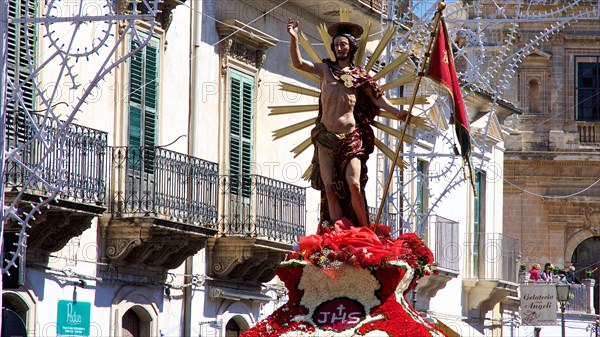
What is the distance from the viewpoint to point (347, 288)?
10.7 metres

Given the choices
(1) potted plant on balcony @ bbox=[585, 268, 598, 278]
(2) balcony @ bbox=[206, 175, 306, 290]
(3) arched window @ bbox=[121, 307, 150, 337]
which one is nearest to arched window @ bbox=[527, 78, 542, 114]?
(1) potted plant on balcony @ bbox=[585, 268, 598, 278]

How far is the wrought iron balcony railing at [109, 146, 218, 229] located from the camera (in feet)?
65.3

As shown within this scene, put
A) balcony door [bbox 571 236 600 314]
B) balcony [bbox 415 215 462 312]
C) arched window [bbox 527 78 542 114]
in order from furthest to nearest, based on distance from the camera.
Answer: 1. arched window [bbox 527 78 542 114]
2. balcony door [bbox 571 236 600 314]
3. balcony [bbox 415 215 462 312]

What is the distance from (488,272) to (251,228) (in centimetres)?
1196

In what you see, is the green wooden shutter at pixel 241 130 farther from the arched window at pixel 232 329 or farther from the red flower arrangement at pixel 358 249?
the red flower arrangement at pixel 358 249

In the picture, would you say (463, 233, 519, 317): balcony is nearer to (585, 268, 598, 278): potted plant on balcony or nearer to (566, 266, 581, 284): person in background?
(566, 266, 581, 284): person in background

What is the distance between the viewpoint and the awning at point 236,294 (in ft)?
74.7

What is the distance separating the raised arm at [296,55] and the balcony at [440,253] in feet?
60.8

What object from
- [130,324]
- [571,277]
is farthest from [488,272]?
→ [130,324]

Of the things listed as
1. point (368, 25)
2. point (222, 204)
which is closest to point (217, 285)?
point (222, 204)

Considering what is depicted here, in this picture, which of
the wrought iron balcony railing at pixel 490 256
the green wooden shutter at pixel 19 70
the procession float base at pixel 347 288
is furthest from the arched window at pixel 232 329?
the procession float base at pixel 347 288

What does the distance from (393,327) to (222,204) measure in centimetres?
1233

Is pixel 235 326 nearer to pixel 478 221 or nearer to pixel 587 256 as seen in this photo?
pixel 478 221

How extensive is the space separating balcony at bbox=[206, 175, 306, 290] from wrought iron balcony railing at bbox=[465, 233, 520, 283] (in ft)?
34.1
